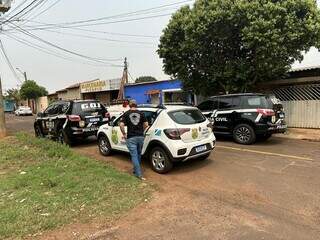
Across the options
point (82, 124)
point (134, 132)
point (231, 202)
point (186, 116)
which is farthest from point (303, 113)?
point (231, 202)

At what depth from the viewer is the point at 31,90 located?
4984 cm

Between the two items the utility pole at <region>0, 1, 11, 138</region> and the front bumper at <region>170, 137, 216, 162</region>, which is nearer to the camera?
the front bumper at <region>170, 137, 216, 162</region>

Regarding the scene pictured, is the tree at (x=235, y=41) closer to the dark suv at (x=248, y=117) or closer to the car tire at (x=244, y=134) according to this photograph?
the dark suv at (x=248, y=117)

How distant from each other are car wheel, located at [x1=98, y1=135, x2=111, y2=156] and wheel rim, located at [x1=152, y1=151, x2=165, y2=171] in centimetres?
221

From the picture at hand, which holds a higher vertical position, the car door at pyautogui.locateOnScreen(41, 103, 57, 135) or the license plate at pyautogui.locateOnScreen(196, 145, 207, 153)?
the car door at pyautogui.locateOnScreen(41, 103, 57, 135)

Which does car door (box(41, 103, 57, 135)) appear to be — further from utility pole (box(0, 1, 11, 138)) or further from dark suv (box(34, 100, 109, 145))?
utility pole (box(0, 1, 11, 138))

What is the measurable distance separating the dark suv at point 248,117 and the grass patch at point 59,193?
5.12 metres

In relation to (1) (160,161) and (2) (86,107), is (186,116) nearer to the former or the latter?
(1) (160,161)

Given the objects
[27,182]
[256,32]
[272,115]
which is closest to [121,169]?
[27,182]

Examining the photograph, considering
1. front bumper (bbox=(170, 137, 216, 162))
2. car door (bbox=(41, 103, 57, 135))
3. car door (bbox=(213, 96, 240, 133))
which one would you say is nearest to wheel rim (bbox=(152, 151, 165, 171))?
front bumper (bbox=(170, 137, 216, 162))

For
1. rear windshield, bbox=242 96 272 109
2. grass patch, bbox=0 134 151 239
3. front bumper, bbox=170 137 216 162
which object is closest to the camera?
grass patch, bbox=0 134 151 239

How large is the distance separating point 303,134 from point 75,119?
8771mm

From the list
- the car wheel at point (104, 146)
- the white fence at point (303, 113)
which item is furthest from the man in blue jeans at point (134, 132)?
the white fence at point (303, 113)

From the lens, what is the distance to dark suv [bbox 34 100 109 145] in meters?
11.4
